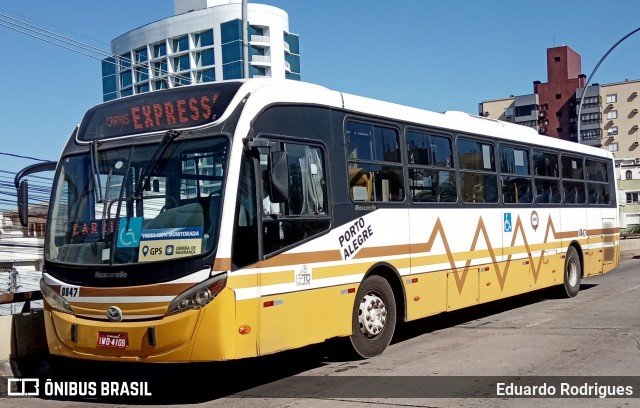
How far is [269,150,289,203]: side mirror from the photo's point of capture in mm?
7914

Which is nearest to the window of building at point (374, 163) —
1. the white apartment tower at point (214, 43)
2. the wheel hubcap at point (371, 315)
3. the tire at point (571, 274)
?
the wheel hubcap at point (371, 315)

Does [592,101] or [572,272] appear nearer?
[572,272]

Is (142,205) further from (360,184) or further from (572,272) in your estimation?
(572,272)

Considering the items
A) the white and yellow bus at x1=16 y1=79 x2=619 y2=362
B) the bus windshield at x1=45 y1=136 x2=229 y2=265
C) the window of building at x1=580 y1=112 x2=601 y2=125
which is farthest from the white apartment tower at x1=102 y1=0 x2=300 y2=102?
the bus windshield at x1=45 y1=136 x2=229 y2=265

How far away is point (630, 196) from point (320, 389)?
88311mm

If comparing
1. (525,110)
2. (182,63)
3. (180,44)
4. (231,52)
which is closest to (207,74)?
(182,63)

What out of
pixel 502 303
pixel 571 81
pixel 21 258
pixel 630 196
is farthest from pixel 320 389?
pixel 571 81

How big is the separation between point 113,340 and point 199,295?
1.08m

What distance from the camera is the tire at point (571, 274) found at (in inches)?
645

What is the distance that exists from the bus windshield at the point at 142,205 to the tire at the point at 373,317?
106 inches

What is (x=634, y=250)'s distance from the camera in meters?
35.2

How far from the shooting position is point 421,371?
891 centimetres

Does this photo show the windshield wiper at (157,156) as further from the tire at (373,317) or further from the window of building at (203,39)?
the window of building at (203,39)

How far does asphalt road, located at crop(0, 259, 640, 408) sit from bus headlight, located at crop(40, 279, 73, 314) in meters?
1.04
